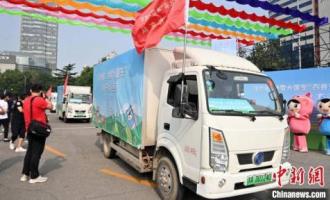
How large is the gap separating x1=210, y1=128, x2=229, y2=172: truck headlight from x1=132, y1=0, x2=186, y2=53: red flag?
225 centimetres

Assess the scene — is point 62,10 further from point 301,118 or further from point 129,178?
point 301,118

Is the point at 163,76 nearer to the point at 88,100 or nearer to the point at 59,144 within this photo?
the point at 59,144

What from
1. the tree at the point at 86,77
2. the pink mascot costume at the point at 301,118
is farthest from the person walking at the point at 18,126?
the tree at the point at 86,77

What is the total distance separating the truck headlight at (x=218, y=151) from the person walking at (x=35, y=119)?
372 centimetres

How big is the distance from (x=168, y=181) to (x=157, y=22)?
2.96 m

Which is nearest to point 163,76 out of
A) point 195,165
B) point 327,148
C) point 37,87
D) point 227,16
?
point 195,165

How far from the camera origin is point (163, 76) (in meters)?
5.86

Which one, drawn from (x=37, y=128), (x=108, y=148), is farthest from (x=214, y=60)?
(x=108, y=148)

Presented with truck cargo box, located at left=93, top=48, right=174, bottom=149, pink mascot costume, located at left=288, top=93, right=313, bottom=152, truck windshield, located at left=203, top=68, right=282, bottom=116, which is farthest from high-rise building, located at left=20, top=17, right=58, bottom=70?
truck windshield, located at left=203, top=68, right=282, bottom=116

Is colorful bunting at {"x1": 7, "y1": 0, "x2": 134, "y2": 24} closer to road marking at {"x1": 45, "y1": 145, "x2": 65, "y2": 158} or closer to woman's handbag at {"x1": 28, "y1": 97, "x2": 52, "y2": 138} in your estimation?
road marking at {"x1": 45, "y1": 145, "x2": 65, "y2": 158}

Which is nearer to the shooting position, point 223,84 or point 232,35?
point 223,84

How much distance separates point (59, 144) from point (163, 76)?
22.8 ft

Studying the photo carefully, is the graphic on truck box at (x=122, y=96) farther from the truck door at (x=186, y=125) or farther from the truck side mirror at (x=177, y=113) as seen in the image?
the truck side mirror at (x=177, y=113)

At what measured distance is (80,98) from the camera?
71.8ft
